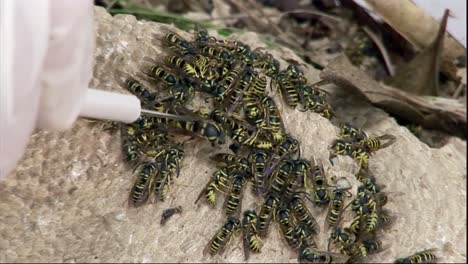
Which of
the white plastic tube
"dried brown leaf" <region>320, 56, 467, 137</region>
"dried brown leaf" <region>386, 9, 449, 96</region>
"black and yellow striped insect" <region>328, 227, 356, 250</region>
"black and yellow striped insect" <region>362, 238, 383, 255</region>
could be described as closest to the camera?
the white plastic tube

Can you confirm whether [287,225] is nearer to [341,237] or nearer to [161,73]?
[341,237]

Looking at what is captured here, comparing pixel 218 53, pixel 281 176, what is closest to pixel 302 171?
pixel 281 176

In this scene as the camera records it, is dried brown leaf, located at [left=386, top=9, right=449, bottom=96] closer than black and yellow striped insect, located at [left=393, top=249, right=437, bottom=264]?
No

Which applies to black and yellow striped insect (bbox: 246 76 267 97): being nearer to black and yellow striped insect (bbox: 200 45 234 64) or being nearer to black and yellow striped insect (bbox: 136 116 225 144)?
black and yellow striped insect (bbox: 200 45 234 64)

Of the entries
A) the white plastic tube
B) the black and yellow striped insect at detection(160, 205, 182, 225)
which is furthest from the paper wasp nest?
the white plastic tube

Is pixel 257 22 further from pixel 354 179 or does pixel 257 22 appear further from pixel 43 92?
pixel 43 92

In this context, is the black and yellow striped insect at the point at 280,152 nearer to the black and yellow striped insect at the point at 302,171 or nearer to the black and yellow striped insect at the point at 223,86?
the black and yellow striped insect at the point at 302,171

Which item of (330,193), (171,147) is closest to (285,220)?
(330,193)

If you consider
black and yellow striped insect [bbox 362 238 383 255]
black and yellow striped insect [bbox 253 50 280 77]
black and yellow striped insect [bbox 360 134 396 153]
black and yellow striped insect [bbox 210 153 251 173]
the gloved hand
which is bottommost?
black and yellow striped insect [bbox 362 238 383 255]
